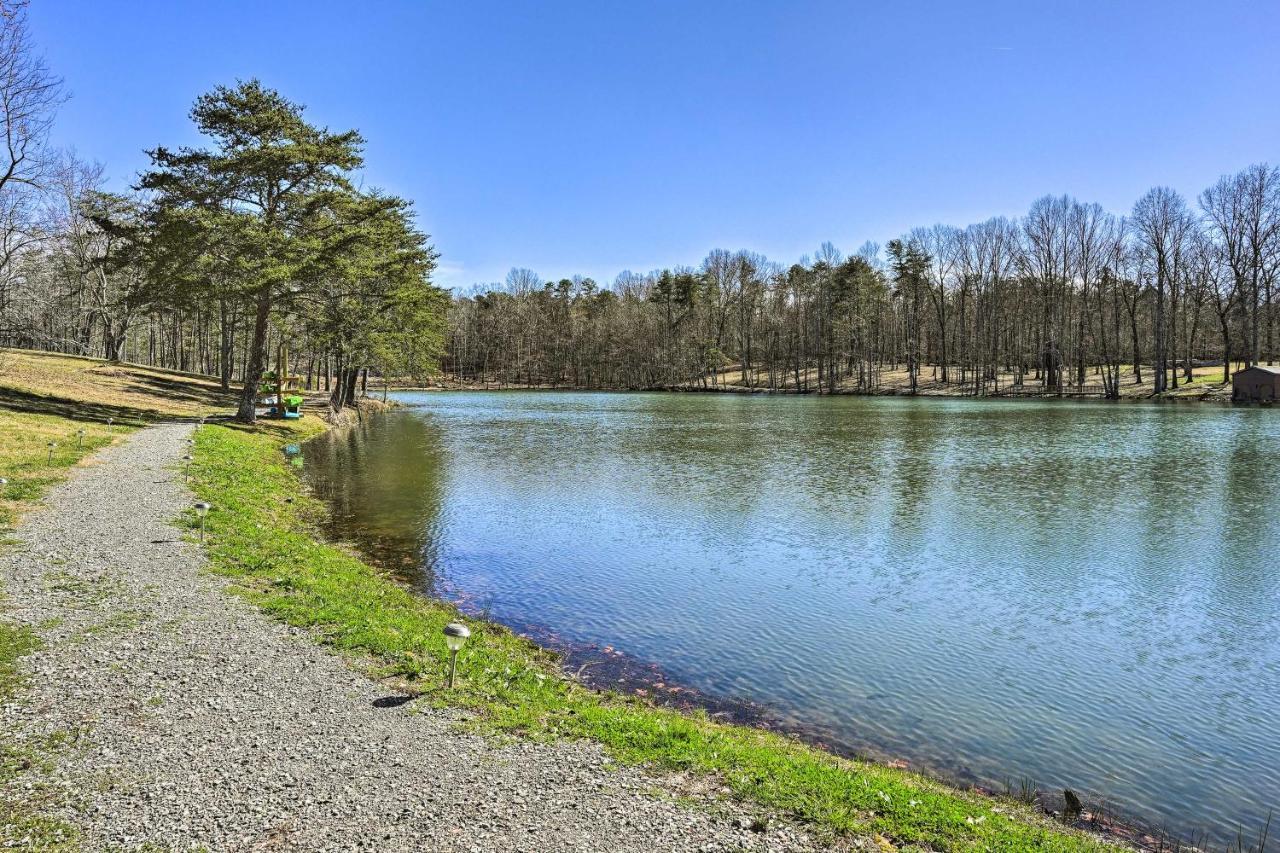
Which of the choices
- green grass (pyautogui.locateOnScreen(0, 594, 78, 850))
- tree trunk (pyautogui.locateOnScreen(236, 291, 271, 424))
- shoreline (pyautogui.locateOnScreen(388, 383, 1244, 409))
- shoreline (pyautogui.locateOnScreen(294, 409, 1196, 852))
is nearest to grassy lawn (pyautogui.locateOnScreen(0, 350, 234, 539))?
tree trunk (pyautogui.locateOnScreen(236, 291, 271, 424))

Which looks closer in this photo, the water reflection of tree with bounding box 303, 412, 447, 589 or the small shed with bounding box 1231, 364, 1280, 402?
the water reflection of tree with bounding box 303, 412, 447, 589

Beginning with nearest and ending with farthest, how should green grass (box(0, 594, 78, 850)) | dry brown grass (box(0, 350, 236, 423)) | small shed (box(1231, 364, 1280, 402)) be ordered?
green grass (box(0, 594, 78, 850)) < dry brown grass (box(0, 350, 236, 423)) < small shed (box(1231, 364, 1280, 402))

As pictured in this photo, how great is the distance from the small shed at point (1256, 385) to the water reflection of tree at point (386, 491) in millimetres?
65283

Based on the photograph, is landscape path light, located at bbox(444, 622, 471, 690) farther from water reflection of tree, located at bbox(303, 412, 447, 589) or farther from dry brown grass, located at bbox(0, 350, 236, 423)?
dry brown grass, located at bbox(0, 350, 236, 423)

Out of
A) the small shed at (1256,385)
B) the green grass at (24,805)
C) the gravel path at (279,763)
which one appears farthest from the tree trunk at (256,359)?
the small shed at (1256,385)

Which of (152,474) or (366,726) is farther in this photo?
(152,474)

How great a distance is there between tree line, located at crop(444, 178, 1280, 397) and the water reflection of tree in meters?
66.1

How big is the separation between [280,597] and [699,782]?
23.7ft

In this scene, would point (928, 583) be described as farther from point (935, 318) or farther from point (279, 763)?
point (935, 318)

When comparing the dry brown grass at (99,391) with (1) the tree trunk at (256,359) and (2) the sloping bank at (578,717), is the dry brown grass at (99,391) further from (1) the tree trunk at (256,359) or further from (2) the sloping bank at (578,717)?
(2) the sloping bank at (578,717)

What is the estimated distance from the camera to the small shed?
57.6 meters

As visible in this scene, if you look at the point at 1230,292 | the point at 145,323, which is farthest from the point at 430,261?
the point at 1230,292

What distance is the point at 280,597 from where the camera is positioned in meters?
10.4

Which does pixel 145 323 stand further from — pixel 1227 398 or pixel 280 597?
pixel 1227 398
